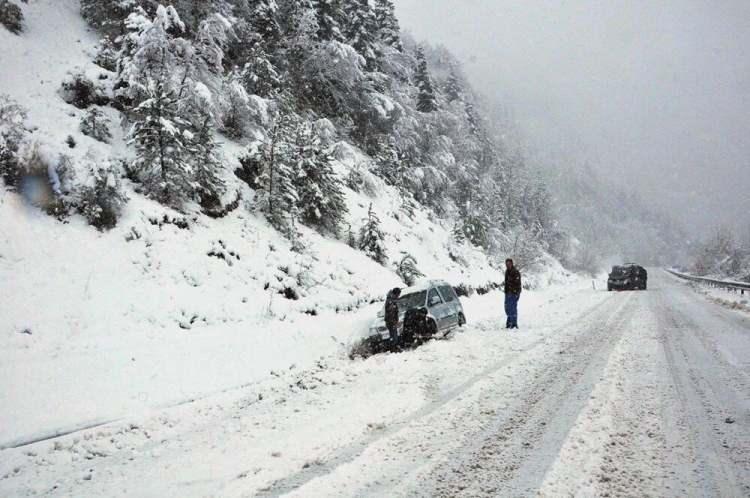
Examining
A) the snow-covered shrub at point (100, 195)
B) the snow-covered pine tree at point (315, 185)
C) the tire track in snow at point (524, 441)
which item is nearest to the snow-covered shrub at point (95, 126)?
the snow-covered shrub at point (100, 195)

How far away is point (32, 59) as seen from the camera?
12.9m

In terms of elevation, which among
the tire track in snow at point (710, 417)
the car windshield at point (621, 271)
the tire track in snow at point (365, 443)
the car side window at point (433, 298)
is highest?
the car windshield at point (621, 271)

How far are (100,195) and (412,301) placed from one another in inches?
325

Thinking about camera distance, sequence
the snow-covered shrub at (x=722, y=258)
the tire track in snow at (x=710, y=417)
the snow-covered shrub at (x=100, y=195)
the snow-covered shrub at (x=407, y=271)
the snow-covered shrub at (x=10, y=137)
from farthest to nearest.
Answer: the snow-covered shrub at (x=722, y=258), the snow-covered shrub at (x=407, y=271), the snow-covered shrub at (x=100, y=195), the snow-covered shrub at (x=10, y=137), the tire track in snow at (x=710, y=417)

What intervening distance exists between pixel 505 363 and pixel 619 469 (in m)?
4.00

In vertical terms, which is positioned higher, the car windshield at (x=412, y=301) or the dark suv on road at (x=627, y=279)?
the dark suv on road at (x=627, y=279)

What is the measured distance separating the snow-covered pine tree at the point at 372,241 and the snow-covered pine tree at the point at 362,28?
17857 mm

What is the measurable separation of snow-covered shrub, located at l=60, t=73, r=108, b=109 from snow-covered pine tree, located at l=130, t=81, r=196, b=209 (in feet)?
7.57

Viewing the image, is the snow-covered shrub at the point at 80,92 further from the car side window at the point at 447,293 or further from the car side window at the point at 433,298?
the car side window at the point at 447,293

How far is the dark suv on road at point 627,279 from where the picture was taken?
27781 millimetres

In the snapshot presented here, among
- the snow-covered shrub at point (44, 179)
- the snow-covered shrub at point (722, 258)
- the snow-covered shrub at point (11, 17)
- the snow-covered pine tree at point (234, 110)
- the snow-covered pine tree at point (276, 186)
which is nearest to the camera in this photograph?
the snow-covered shrub at point (44, 179)

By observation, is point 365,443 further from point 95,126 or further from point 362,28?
point 362,28

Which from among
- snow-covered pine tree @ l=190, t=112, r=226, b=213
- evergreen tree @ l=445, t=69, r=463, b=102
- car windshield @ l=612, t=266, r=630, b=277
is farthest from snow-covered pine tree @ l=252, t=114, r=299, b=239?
evergreen tree @ l=445, t=69, r=463, b=102

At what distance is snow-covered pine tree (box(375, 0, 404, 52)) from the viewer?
1427 inches
